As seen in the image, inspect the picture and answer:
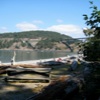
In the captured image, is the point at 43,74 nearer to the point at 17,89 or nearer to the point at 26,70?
the point at 26,70

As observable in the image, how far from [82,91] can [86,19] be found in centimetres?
262

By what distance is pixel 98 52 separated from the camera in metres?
8.62

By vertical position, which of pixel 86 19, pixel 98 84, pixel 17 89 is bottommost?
pixel 17 89

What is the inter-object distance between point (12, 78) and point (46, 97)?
4.97 meters

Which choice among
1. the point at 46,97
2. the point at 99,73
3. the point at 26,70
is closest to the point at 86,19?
the point at 99,73

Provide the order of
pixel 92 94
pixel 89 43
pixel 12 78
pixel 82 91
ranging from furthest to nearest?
pixel 12 78
pixel 89 43
pixel 82 91
pixel 92 94

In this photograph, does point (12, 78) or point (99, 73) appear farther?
point (12, 78)

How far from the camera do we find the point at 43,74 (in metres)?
14.2

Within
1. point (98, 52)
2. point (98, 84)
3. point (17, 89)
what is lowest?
point (17, 89)

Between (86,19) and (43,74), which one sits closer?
(86,19)

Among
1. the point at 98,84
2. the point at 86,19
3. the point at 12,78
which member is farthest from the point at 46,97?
the point at 12,78

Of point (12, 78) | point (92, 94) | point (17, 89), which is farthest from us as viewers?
point (12, 78)

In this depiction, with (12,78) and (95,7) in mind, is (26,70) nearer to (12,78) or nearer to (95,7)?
(12,78)

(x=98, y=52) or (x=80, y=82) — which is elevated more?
→ (x=98, y=52)
